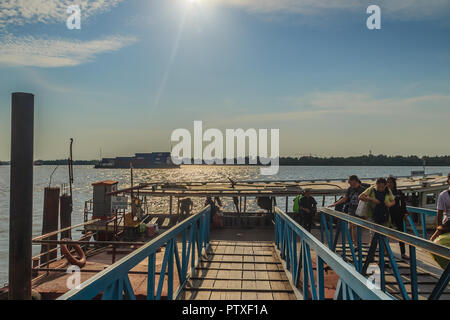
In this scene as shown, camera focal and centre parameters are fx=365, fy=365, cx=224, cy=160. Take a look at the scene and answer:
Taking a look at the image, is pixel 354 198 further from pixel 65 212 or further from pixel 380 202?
pixel 65 212

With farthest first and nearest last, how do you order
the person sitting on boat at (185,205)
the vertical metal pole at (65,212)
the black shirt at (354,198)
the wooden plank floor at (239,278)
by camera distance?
1. the person sitting on boat at (185,205)
2. the vertical metal pole at (65,212)
3. the black shirt at (354,198)
4. the wooden plank floor at (239,278)

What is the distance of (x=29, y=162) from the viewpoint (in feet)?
20.3

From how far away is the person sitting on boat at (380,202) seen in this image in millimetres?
7164

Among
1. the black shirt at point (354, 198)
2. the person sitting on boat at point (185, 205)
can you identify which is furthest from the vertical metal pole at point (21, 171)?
the person sitting on boat at point (185, 205)

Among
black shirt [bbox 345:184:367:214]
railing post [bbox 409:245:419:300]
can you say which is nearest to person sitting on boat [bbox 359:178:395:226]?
black shirt [bbox 345:184:367:214]

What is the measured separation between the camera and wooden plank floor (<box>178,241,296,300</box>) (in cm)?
574

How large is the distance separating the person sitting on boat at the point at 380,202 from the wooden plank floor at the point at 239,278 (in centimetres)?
212

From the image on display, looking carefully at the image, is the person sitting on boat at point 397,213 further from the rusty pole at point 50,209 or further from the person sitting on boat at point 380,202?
the rusty pole at point 50,209

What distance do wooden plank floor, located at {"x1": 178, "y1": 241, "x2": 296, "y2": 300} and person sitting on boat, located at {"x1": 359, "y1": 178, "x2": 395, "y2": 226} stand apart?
2.12 metres

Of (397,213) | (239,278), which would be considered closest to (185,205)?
(397,213)

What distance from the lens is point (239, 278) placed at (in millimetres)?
6617

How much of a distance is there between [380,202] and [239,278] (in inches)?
123

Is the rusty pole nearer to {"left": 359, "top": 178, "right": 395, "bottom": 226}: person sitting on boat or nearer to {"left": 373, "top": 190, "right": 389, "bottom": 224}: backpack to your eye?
{"left": 359, "top": 178, "right": 395, "bottom": 226}: person sitting on boat
